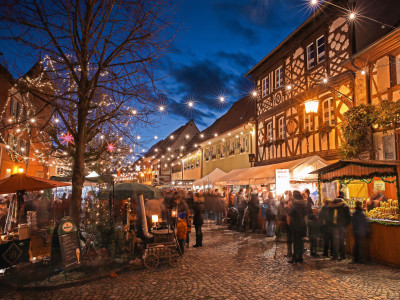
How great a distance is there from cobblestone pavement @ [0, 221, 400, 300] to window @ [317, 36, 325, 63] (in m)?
9.79

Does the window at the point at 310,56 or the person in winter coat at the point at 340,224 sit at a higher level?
the window at the point at 310,56

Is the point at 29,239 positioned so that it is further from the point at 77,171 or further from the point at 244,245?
the point at 244,245

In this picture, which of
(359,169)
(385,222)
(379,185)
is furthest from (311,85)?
(385,222)

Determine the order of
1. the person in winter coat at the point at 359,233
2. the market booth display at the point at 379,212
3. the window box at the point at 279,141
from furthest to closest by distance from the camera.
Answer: the window box at the point at 279,141 < the person in winter coat at the point at 359,233 < the market booth display at the point at 379,212

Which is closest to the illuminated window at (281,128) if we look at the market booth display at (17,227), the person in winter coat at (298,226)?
the person in winter coat at (298,226)

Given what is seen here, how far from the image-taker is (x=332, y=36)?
14148 mm

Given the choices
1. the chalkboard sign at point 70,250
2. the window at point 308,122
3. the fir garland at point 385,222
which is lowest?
the chalkboard sign at point 70,250

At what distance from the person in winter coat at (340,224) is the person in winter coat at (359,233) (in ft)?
0.82

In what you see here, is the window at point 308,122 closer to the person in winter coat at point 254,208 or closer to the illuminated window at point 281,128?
the illuminated window at point 281,128

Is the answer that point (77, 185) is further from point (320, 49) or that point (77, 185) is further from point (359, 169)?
point (320, 49)

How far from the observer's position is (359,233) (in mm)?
8164

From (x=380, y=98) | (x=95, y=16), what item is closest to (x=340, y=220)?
(x=380, y=98)

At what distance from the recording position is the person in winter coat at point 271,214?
12500 millimetres

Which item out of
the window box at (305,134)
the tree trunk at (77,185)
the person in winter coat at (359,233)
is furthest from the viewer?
the window box at (305,134)
